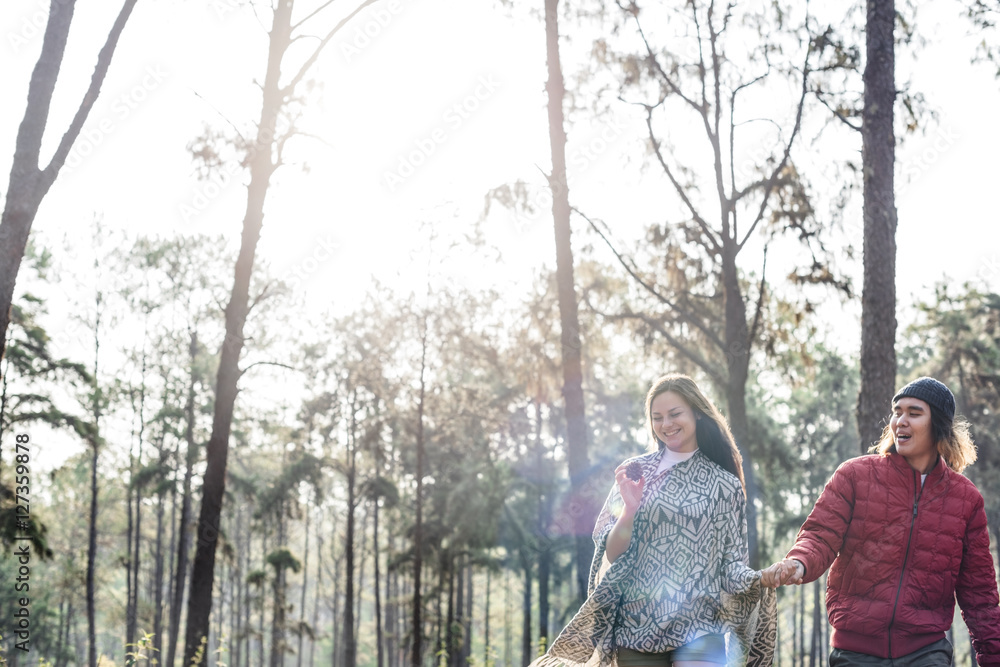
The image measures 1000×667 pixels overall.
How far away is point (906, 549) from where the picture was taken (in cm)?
415

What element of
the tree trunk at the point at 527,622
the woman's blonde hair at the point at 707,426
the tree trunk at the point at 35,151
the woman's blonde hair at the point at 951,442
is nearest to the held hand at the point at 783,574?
the woman's blonde hair at the point at 707,426

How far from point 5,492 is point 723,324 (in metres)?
13.6

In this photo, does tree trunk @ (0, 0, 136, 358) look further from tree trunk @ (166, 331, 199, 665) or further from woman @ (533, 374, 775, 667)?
tree trunk @ (166, 331, 199, 665)

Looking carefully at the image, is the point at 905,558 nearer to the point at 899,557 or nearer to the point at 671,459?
the point at 899,557

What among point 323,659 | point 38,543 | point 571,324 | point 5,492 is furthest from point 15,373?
point 323,659

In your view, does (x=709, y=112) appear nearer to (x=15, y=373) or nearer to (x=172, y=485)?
(x=15, y=373)

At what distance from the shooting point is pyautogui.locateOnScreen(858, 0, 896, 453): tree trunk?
28.2 ft

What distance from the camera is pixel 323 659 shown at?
67.4 metres

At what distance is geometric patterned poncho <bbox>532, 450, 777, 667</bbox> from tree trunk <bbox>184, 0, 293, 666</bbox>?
6.72 meters

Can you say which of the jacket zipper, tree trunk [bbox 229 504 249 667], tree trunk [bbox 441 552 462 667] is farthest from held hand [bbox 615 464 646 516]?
tree trunk [bbox 229 504 249 667]

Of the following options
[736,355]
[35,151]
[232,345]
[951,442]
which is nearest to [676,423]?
[951,442]

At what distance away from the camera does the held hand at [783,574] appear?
3961 millimetres

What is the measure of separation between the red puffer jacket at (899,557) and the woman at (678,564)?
14.4 inches

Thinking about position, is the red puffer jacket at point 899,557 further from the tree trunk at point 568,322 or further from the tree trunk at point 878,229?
the tree trunk at point 568,322
